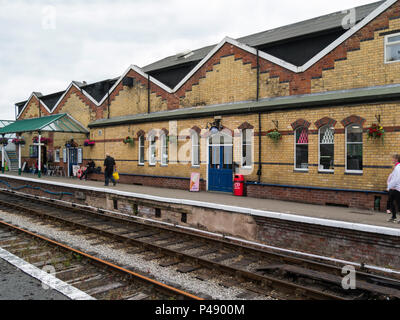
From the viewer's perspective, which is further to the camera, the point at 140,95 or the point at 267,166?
the point at 140,95

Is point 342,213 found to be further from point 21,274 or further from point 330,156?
point 21,274

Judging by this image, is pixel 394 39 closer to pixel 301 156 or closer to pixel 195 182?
pixel 301 156

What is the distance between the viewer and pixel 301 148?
488 inches

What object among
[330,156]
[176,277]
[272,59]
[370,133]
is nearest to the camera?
[176,277]

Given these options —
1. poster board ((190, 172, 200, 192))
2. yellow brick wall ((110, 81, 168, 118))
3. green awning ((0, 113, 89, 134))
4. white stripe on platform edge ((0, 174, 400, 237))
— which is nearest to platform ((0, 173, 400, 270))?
white stripe on platform edge ((0, 174, 400, 237))

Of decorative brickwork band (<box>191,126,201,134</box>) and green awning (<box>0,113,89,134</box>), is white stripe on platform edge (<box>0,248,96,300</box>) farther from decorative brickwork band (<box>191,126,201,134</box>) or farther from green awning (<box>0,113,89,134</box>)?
green awning (<box>0,113,89,134</box>)

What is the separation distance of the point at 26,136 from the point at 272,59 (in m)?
25.5

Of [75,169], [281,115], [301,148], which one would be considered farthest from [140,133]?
[301,148]

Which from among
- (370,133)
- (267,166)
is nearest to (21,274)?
(267,166)

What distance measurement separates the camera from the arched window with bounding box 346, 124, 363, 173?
10977 millimetres

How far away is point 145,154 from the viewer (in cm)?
1855

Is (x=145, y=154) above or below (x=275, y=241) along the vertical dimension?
above

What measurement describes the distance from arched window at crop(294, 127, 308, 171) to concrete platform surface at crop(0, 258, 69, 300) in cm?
927
